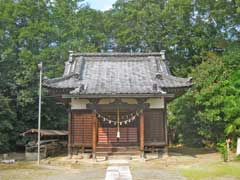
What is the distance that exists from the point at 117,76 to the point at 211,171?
8.84 m

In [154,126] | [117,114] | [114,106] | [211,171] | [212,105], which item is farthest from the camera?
[212,105]

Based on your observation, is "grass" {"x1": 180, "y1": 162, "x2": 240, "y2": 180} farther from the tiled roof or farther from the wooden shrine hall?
the tiled roof

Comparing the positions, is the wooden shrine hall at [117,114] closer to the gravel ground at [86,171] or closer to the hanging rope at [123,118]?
the hanging rope at [123,118]

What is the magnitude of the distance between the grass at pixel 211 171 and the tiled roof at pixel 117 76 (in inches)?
192

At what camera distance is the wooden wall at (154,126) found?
1872 cm

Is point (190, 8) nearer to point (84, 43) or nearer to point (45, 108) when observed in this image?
point (84, 43)

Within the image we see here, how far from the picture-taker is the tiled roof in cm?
1814

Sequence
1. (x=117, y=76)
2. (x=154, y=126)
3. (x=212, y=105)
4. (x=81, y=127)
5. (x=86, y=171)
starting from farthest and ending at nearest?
1. (x=212, y=105)
2. (x=117, y=76)
3. (x=81, y=127)
4. (x=154, y=126)
5. (x=86, y=171)

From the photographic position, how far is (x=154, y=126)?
1883 centimetres

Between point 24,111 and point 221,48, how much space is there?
18062 millimetres

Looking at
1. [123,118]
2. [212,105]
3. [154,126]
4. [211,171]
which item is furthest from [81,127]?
[212,105]

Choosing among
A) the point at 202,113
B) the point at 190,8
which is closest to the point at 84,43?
the point at 190,8

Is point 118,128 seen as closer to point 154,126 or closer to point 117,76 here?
point 154,126

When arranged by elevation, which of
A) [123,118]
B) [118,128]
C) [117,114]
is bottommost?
[118,128]
